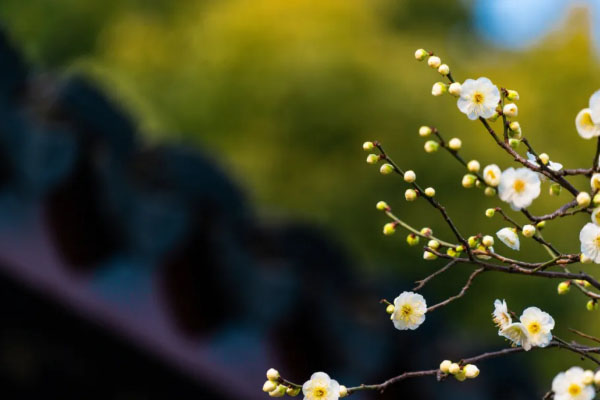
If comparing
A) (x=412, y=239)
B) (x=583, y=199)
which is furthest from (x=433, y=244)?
(x=583, y=199)

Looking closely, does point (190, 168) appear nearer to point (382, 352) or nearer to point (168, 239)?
point (168, 239)

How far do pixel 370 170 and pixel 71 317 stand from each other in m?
8.58

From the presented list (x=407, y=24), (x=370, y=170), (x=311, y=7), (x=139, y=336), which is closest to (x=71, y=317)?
(x=139, y=336)

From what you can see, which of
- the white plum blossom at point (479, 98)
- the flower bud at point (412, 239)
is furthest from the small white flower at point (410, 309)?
the white plum blossom at point (479, 98)

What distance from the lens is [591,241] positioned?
0.65 meters

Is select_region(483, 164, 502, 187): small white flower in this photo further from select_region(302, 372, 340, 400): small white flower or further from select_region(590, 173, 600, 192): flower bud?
select_region(302, 372, 340, 400): small white flower

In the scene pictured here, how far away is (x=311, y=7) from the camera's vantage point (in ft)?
35.9

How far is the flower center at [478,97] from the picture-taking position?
676 millimetres

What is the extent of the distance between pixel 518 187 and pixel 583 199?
46 mm

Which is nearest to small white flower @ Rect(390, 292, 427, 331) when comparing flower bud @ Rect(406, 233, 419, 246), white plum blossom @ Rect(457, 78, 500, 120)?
flower bud @ Rect(406, 233, 419, 246)

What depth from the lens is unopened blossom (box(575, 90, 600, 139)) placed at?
625 millimetres

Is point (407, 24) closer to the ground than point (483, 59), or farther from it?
farther from it

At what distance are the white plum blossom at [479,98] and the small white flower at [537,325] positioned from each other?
15 cm

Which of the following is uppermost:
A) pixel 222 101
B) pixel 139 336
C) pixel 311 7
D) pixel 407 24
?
pixel 407 24
